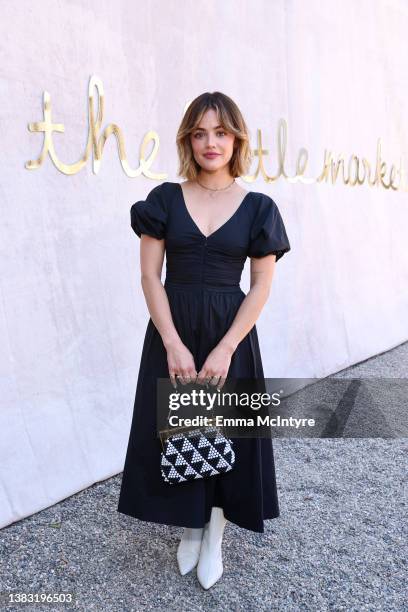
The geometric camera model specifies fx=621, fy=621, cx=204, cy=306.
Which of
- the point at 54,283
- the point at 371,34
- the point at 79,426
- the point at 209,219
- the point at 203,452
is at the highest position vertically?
the point at 371,34

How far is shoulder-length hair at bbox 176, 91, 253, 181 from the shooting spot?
6.49 feet

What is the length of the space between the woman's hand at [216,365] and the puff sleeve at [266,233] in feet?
1.10

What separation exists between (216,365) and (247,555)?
2.99 feet

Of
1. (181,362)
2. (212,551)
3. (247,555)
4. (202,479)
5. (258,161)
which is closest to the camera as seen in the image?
(181,362)

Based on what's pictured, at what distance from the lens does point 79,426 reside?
2.96 m

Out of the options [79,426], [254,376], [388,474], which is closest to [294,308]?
[388,474]

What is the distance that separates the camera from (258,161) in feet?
13.5

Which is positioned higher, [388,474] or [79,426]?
[79,426]

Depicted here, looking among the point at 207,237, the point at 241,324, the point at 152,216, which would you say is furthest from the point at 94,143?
the point at 241,324

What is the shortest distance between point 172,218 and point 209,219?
0.40ft

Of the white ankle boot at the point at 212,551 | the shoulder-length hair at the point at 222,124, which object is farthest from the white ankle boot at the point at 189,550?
the shoulder-length hair at the point at 222,124

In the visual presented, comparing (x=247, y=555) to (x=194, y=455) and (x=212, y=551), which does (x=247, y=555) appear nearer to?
(x=212, y=551)

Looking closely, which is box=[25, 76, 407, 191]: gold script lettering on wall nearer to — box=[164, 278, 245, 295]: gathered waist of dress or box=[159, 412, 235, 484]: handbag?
box=[164, 278, 245, 295]: gathered waist of dress

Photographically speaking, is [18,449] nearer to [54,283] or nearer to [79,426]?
[79,426]
